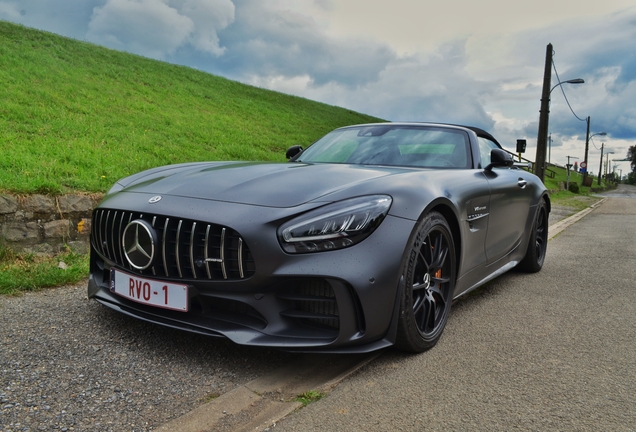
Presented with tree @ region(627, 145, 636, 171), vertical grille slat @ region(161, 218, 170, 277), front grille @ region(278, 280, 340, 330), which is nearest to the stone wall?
vertical grille slat @ region(161, 218, 170, 277)

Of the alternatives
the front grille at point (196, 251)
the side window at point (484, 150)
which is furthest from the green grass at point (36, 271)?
the side window at point (484, 150)

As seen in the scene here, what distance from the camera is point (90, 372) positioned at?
235 cm

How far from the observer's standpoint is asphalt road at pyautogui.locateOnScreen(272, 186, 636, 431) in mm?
2035

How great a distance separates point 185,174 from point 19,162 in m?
3.87

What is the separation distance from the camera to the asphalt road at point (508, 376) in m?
2.04

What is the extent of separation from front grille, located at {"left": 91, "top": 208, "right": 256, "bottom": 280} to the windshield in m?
1.54

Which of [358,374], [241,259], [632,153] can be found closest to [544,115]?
[358,374]

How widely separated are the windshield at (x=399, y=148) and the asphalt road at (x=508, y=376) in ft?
3.48

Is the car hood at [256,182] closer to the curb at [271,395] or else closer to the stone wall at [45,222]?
the curb at [271,395]

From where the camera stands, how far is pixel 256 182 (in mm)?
2711

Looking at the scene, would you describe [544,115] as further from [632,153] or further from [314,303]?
[632,153]

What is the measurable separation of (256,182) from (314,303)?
73cm

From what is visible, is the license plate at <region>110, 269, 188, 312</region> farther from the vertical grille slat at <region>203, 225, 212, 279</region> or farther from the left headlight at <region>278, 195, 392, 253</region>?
the left headlight at <region>278, 195, 392, 253</region>

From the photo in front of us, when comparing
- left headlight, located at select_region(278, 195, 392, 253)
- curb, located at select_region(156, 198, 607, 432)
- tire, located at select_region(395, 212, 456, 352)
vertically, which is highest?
left headlight, located at select_region(278, 195, 392, 253)
